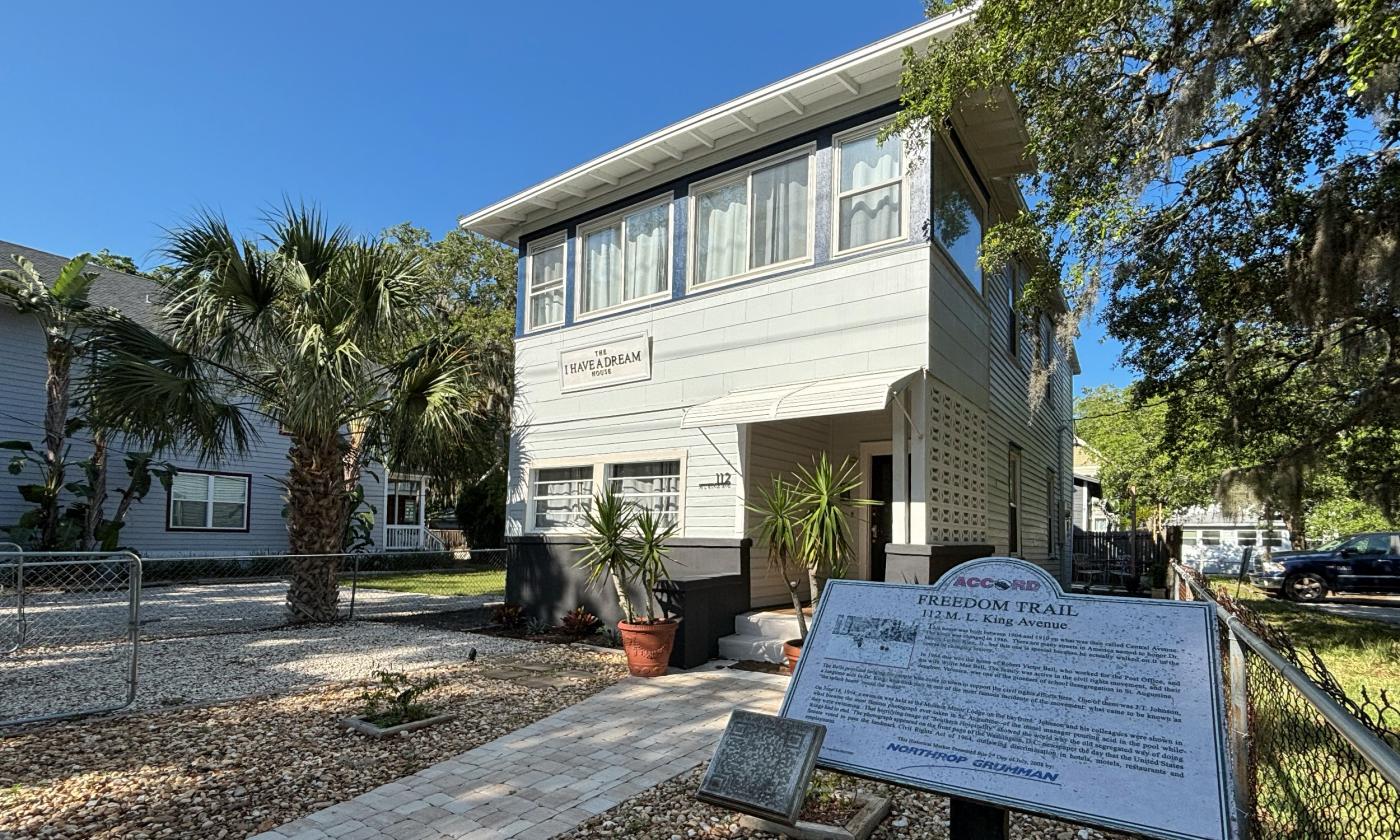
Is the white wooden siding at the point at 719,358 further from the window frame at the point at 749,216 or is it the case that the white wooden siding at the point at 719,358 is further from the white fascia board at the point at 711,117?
the white fascia board at the point at 711,117

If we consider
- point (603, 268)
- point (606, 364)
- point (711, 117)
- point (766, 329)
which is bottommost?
point (606, 364)

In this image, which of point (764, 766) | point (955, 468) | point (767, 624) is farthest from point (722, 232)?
point (764, 766)

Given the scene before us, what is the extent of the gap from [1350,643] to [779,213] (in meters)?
9.32

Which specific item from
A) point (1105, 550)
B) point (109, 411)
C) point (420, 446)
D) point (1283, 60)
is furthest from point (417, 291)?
point (1105, 550)

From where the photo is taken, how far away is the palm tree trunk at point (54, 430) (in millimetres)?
14867

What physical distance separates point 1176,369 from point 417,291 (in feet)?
36.1

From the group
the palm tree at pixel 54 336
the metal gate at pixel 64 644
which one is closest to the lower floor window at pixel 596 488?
the metal gate at pixel 64 644

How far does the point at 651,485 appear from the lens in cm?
1024

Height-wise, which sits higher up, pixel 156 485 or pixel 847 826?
pixel 156 485

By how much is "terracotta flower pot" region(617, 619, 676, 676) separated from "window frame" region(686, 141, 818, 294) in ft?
14.4

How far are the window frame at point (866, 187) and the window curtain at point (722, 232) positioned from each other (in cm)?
126

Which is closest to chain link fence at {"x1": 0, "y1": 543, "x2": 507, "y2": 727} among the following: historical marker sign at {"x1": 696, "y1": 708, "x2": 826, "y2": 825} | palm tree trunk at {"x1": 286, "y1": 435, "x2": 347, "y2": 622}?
palm tree trunk at {"x1": 286, "y1": 435, "x2": 347, "y2": 622}

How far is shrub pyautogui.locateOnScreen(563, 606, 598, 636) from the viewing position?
959 centimetres

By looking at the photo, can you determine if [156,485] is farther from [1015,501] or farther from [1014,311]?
[1014,311]
